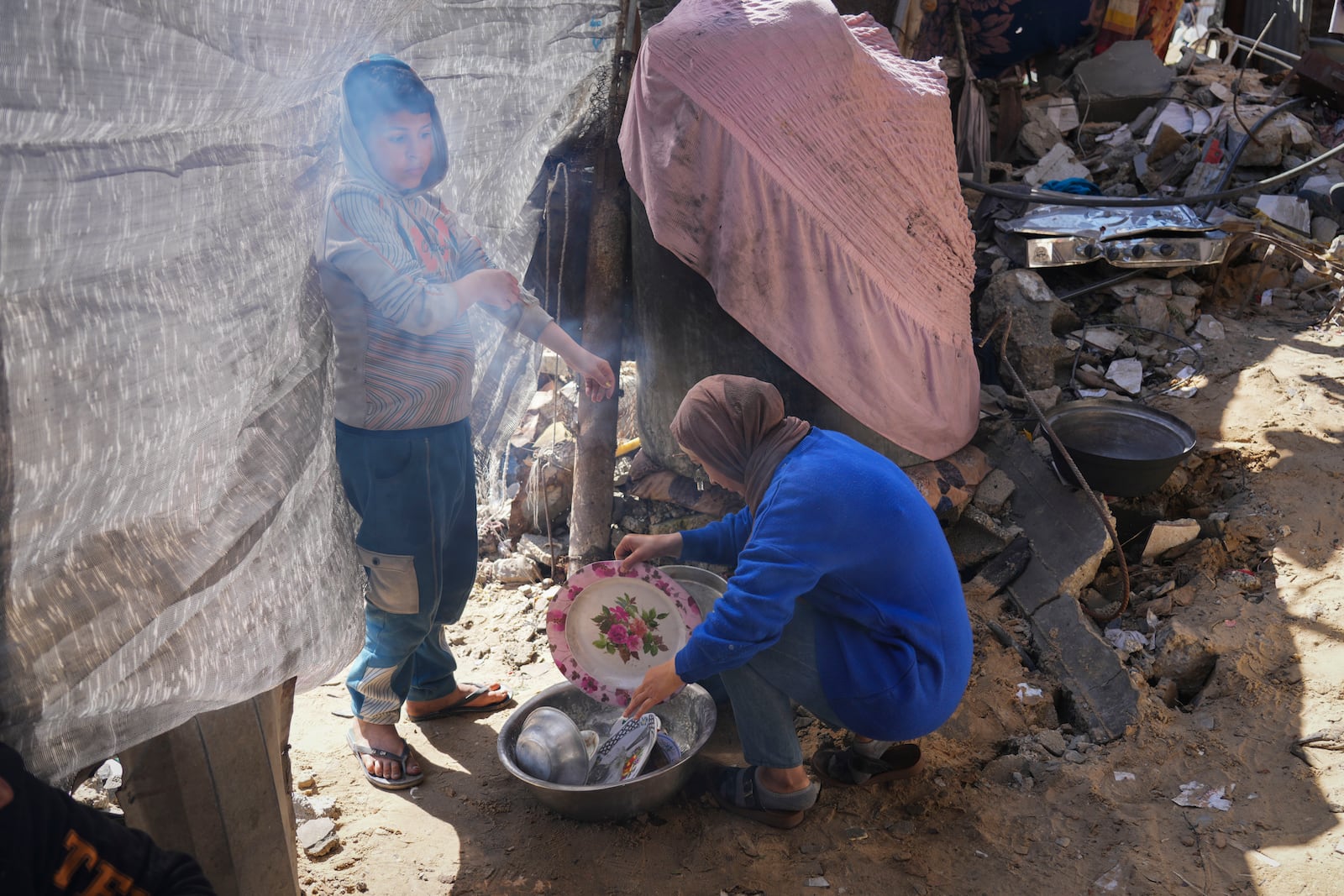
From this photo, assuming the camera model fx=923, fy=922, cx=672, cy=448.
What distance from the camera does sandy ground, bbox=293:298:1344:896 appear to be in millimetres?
2553

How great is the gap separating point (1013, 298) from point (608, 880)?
4079 mm

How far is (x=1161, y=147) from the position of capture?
7.44 metres

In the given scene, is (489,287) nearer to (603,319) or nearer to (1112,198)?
(603,319)

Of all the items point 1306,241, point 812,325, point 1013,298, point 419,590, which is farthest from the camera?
point 1306,241

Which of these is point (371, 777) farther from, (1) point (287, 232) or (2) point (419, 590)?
(1) point (287, 232)

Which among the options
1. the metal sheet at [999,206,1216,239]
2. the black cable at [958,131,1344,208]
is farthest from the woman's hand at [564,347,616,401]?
the metal sheet at [999,206,1216,239]

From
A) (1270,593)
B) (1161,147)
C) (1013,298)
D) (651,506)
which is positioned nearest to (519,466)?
(651,506)

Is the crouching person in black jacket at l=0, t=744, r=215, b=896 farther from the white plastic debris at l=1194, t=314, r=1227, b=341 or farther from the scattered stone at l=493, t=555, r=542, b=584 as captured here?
the white plastic debris at l=1194, t=314, r=1227, b=341

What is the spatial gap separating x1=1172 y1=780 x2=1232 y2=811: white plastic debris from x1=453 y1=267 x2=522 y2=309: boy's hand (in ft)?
8.07

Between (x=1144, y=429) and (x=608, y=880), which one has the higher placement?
(x=1144, y=429)

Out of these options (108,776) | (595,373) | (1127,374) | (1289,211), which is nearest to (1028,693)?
(595,373)

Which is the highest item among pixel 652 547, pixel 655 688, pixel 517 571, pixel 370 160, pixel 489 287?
pixel 370 160

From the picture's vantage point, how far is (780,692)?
260 centimetres

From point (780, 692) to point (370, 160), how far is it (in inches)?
70.4
